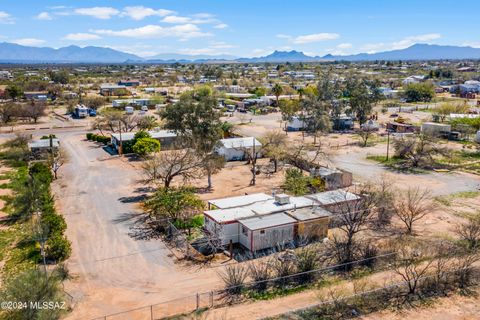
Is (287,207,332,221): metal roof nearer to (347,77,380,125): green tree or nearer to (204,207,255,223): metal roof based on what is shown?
(204,207,255,223): metal roof

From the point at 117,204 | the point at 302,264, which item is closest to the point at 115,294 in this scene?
the point at 302,264

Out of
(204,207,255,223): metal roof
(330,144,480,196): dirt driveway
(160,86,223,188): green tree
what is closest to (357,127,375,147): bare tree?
(330,144,480,196): dirt driveway

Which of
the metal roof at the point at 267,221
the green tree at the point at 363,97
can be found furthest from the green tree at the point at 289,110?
the metal roof at the point at 267,221

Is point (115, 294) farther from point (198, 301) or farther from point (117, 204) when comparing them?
point (117, 204)

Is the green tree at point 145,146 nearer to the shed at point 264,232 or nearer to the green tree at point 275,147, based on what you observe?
the green tree at point 275,147

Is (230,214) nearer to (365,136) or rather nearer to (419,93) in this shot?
(365,136)
